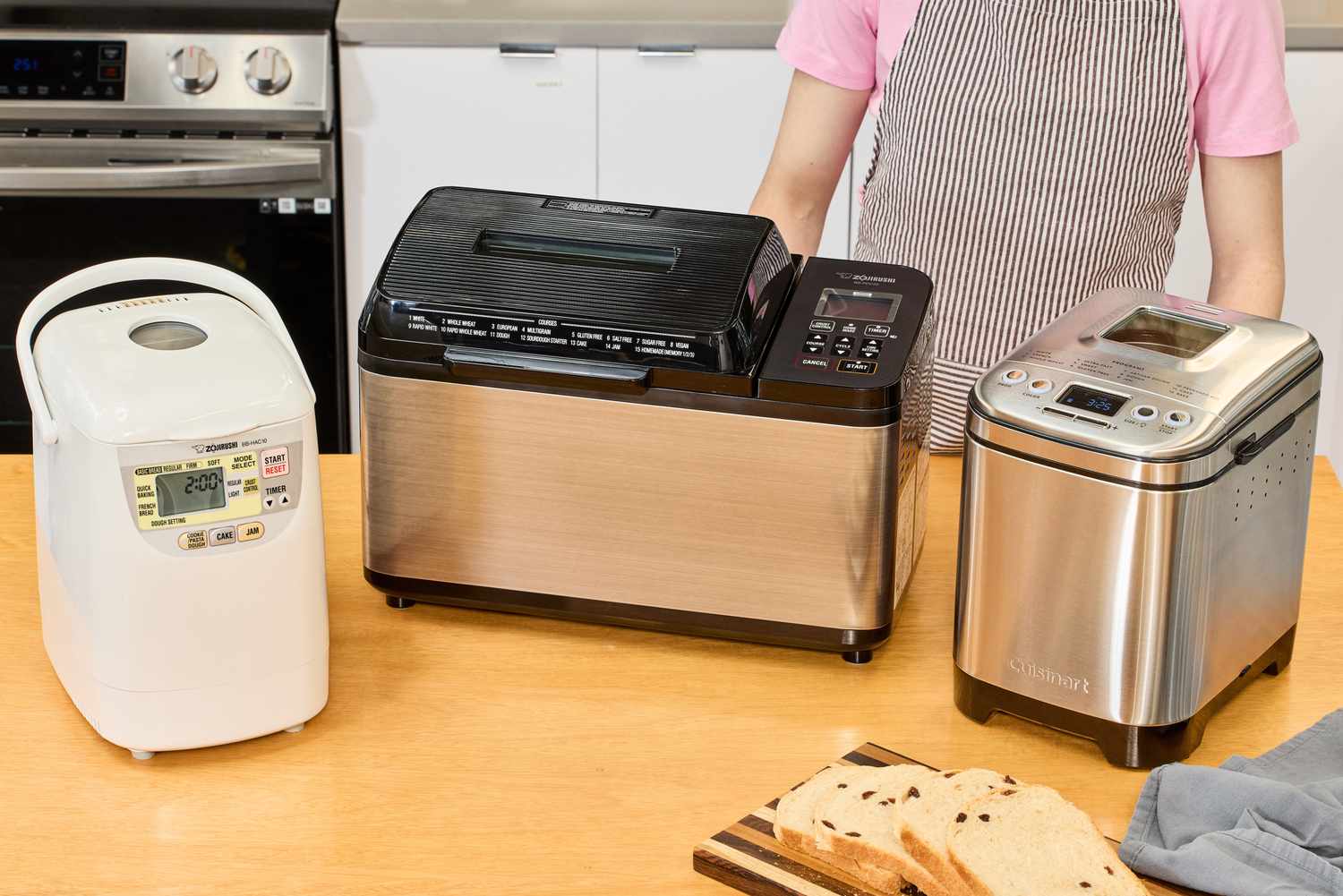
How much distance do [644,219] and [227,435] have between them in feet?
1.17

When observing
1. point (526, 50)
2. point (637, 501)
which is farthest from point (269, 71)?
point (637, 501)

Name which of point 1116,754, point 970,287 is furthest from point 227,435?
point 970,287

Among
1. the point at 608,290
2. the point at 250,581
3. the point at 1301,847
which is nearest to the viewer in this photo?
the point at 1301,847

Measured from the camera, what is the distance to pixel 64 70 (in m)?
2.44

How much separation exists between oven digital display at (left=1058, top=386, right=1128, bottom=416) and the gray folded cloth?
0.21 m

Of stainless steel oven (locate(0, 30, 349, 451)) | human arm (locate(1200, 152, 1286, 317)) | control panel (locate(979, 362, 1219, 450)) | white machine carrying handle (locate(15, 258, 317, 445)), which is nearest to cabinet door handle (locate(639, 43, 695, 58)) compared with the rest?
stainless steel oven (locate(0, 30, 349, 451))

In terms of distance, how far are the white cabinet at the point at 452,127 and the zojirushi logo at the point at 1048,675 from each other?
5.73 ft

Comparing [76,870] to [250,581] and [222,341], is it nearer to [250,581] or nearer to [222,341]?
[250,581]

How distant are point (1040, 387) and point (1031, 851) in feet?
0.88

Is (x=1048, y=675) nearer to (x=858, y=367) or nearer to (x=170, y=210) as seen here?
(x=858, y=367)

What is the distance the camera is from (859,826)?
0.77m

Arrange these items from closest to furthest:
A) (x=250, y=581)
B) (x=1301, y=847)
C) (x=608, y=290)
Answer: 1. (x=1301, y=847)
2. (x=250, y=581)
3. (x=608, y=290)

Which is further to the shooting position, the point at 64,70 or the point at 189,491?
the point at 64,70

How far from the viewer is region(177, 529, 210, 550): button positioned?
0.85 meters
